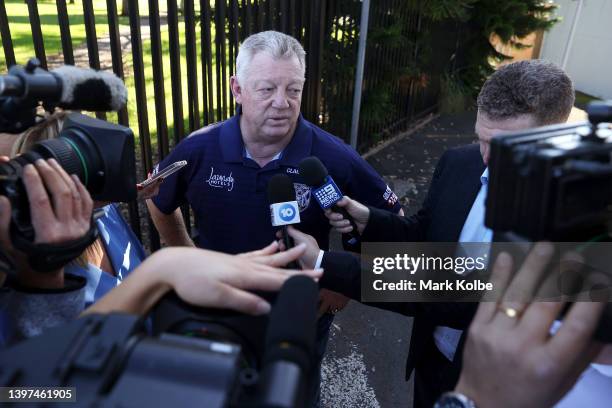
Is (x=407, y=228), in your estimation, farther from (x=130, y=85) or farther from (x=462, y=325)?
(x=130, y=85)

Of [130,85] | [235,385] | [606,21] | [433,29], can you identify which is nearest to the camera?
[235,385]

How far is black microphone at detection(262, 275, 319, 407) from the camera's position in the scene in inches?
28.3

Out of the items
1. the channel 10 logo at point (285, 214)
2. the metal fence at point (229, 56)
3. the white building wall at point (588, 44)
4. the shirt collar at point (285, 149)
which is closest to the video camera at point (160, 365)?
the channel 10 logo at point (285, 214)

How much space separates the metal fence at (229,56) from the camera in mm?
2852

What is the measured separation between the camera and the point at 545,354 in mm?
880

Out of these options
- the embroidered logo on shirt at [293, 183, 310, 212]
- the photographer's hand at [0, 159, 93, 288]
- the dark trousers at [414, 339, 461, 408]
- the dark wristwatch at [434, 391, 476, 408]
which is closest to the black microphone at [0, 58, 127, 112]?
the photographer's hand at [0, 159, 93, 288]

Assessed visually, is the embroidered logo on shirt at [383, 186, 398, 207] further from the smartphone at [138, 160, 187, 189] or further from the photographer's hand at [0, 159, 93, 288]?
the photographer's hand at [0, 159, 93, 288]

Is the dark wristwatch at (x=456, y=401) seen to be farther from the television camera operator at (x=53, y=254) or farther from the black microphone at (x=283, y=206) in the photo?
the black microphone at (x=283, y=206)

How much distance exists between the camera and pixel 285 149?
8.07 ft

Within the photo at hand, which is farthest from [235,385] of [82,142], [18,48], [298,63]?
[18,48]

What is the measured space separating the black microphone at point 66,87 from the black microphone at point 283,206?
2.38 ft

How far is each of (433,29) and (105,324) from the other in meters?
8.14

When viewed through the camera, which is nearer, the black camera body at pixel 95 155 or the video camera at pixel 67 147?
the video camera at pixel 67 147

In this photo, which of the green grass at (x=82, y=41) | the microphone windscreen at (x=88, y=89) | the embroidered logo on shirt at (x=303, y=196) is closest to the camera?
the microphone windscreen at (x=88, y=89)
